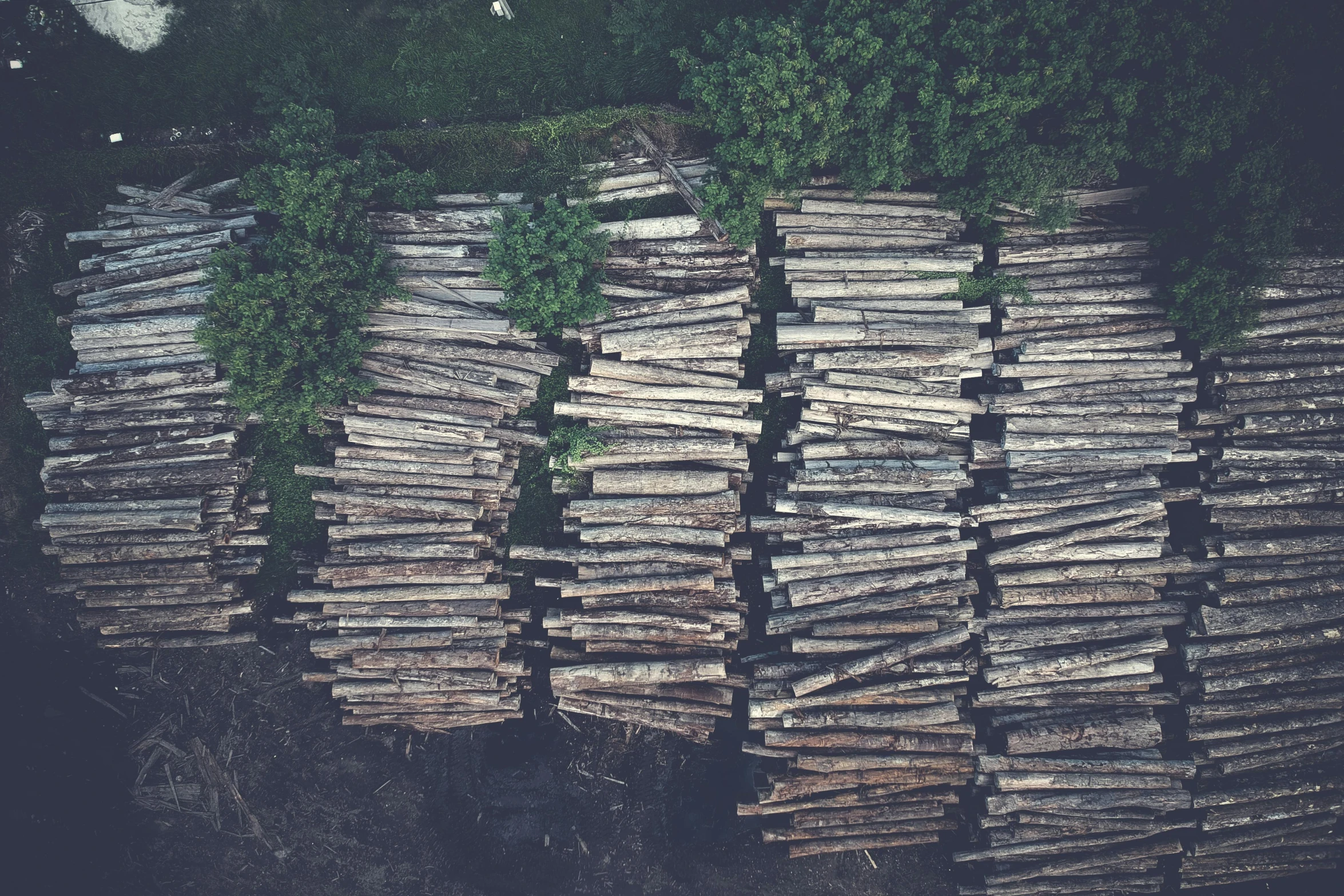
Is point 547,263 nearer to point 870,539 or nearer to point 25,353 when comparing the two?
point 870,539

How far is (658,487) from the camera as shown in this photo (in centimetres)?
1322

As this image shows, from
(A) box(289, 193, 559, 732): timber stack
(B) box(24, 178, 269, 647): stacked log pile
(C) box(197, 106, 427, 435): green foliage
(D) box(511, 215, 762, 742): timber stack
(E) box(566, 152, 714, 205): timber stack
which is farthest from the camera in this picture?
(E) box(566, 152, 714, 205): timber stack

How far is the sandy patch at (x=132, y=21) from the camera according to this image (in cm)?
1377

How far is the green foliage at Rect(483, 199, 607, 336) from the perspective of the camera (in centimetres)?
1224

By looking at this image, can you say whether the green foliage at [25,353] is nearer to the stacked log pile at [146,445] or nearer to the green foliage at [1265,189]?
the stacked log pile at [146,445]

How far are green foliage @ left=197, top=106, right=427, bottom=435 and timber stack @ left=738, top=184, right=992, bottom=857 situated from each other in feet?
25.2

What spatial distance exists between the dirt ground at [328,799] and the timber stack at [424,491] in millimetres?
1285

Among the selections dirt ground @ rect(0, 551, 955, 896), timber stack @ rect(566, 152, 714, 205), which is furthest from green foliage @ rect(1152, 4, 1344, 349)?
dirt ground @ rect(0, 551, 955, 896)

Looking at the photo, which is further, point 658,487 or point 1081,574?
point 658,487

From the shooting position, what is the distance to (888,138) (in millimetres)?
11875

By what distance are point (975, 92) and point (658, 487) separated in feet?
27.6

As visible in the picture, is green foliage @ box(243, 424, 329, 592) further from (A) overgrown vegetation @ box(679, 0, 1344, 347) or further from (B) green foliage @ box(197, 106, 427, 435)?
(A) overgrown vegetation @ box(679, 0, 1344, 347)

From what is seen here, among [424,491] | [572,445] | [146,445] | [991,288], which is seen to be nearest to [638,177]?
[572,445]

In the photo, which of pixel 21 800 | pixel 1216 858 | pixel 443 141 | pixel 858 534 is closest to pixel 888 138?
pixel 858 534
